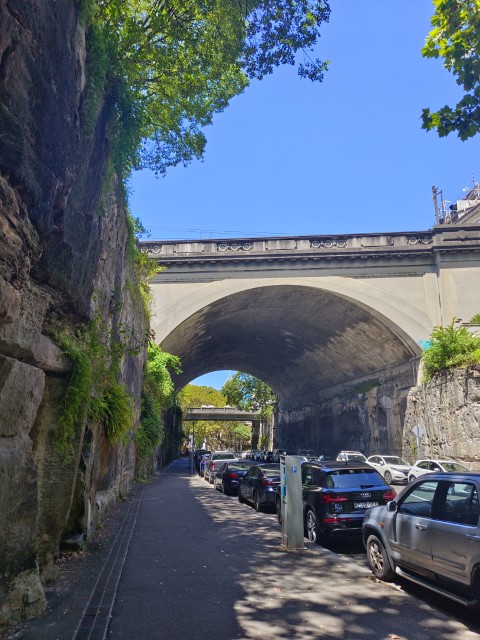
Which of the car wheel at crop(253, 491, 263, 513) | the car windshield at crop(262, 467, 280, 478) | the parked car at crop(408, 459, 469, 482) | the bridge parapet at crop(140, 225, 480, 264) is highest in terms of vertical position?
the bridge parapet at crop(140, 225, 480, 264)

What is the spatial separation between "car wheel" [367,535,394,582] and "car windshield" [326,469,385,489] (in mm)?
2022

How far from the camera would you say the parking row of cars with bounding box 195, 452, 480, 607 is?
4887 millimetres

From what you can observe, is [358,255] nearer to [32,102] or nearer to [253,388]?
[32,102]

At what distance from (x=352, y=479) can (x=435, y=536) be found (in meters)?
3.89

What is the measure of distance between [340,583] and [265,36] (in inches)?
451

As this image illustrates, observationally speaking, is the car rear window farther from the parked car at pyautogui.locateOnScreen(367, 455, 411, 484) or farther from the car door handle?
the car door handle

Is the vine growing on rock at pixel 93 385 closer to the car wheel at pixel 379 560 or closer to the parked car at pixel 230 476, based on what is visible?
the car wheel at pixel 379 560

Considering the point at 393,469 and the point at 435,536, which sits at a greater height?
the point at 393,469

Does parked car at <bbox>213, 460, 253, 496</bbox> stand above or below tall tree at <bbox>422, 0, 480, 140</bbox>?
below

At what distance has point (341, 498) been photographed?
8.80 meters

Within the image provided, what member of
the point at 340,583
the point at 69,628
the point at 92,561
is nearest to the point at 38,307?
the point at 69,628

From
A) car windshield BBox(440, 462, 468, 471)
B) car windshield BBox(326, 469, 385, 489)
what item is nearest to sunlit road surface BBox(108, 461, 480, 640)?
car windshield BBox(326, 469, 385, 489)

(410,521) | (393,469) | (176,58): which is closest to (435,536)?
(410,521)

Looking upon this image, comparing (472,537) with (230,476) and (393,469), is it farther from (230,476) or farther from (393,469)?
→ (393,469)
